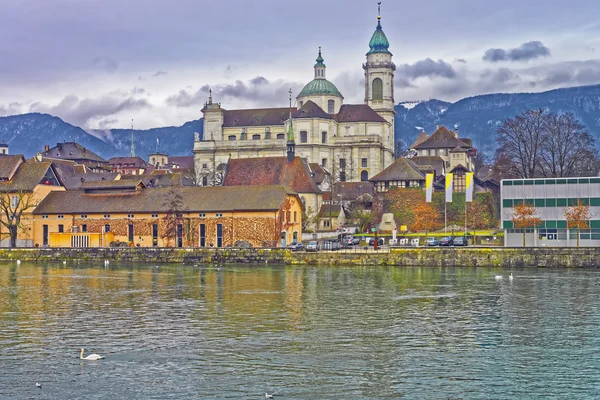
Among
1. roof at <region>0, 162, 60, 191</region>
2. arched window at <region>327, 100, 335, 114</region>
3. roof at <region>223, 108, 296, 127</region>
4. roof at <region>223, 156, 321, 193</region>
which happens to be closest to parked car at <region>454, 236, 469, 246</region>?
roof at <region>223, 156, 321, 193</region>

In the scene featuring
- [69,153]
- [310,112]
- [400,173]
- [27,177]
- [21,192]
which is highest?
[310,112]

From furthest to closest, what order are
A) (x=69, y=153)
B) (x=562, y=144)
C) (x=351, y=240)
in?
1. (x=69, y=153)
2. (x=562, y=144)
3. (x=351, y=240)

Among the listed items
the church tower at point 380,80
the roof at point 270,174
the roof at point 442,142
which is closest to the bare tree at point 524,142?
the roof at point 270,174

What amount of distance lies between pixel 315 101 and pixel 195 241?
78.5 meters

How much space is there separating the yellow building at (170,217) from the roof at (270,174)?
14.6m

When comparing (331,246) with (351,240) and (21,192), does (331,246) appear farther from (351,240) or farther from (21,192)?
(21,192)

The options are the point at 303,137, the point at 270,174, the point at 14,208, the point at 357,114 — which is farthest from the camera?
the point at 357,114

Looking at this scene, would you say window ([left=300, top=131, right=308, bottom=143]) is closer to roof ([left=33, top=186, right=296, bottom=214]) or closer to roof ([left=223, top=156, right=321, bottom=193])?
roof ([left=223, top=156, right=321, bottom=193])

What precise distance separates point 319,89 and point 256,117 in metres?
12.5

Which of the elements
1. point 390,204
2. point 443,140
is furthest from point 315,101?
point 390,204

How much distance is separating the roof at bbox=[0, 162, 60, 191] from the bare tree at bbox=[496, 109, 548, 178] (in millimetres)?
50423

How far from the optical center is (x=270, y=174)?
354 feet

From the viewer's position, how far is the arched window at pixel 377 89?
169375mm

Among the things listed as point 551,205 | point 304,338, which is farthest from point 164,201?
point 304,338
